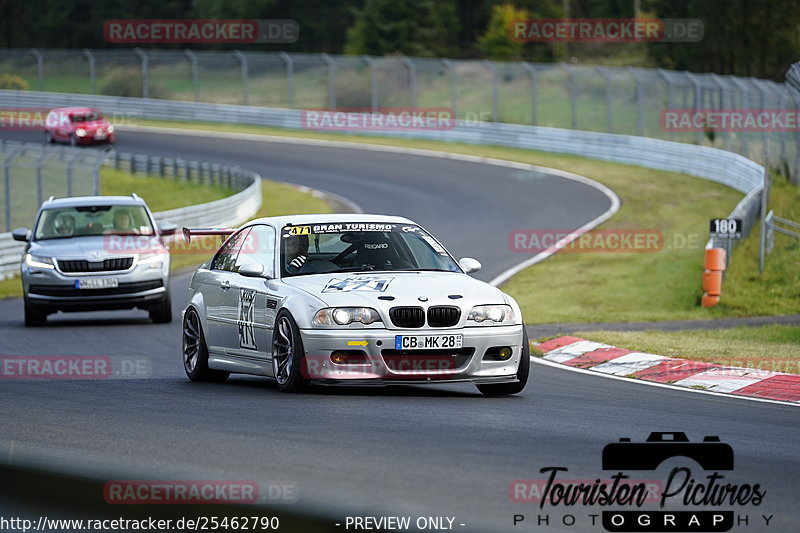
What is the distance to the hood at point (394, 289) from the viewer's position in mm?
9930

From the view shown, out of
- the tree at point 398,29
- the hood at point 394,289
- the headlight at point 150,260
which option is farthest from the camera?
the tree at point 398,29

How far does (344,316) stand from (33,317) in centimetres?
960

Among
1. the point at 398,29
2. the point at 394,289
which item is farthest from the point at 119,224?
the point at 398,29

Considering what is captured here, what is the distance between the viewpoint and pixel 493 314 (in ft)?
33.3

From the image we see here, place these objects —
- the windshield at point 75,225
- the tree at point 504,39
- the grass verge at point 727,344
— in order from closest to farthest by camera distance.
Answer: the grass verge at point 727,344 → the windshield at point 75,225 → the tree at point 504,39

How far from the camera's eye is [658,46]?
67000 millimetres

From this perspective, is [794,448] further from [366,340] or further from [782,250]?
[782,250]

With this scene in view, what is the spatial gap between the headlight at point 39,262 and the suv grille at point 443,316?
944 centimetres

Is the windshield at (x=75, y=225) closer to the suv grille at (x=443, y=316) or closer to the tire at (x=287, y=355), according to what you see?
the tire at (x=287, y=355)

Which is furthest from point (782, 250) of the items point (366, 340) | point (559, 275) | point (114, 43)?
point (114, 43)

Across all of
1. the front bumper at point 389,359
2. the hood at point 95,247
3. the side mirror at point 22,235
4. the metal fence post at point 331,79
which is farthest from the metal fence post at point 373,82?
the front bumper at point 389,359

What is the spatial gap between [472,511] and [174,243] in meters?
27.1

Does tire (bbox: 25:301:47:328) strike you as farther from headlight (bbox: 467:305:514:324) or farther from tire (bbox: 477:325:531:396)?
headlight (bbox: 467:305:514:324)

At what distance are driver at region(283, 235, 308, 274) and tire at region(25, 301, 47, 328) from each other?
319 inches
